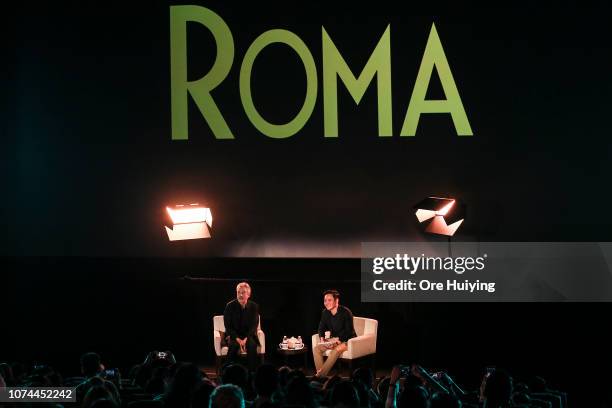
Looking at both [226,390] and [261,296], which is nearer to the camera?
[226,390]

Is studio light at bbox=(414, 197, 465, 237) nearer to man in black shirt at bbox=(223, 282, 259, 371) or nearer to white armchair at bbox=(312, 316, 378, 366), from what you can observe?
white armchair at bbox=(312, 316, 378, 366)

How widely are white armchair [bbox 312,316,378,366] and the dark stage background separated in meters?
0.45

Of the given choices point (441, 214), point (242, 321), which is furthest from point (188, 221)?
point (441, 214)

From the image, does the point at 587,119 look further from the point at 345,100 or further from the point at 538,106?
the point at 345,100

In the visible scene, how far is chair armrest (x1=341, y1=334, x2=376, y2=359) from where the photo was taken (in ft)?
26.7

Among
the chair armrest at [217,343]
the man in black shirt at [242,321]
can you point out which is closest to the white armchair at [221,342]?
the chair armrest at [217,343]

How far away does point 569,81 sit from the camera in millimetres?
9117

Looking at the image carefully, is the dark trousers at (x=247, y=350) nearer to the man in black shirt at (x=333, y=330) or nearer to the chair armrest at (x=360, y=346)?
the man in black shirt at (x=333, y=330)

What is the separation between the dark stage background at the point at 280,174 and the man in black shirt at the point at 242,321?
0.80 meters

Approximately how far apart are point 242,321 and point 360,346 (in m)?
1.22

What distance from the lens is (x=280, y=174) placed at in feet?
31.0

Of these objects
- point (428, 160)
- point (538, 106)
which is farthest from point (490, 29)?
point (428, 160)

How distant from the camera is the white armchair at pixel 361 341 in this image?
8141 mm

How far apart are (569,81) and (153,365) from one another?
5980 millimetres
